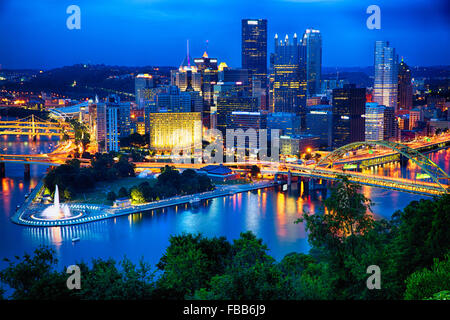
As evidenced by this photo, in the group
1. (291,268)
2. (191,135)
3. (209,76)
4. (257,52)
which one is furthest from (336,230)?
(257,52)

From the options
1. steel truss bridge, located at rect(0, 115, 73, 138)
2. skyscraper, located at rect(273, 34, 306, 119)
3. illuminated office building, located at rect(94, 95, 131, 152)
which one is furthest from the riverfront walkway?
skyscraper, located at rect(273, 34, 306, 119)

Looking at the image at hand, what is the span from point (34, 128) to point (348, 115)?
15.7m

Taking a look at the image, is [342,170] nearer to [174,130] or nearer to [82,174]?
[82,174]

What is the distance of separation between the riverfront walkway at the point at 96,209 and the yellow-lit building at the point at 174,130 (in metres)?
7.55

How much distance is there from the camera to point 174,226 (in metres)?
10.4

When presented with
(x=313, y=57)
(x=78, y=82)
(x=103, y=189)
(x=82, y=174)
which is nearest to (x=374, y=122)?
(x=313, y=57)

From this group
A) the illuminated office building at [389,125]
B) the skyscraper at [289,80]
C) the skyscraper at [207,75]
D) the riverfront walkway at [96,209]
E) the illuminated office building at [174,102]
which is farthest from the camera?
the skyscraper at [207,75]

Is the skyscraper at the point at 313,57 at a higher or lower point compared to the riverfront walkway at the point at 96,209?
higher

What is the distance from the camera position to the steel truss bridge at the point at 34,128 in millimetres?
25933

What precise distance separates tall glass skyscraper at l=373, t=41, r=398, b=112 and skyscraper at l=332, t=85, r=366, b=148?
379 inches

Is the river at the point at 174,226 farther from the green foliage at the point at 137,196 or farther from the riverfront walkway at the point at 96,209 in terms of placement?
the green foliage at the point at 137,196

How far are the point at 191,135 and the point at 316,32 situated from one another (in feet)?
69.6

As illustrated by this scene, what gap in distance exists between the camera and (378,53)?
34.6 meters

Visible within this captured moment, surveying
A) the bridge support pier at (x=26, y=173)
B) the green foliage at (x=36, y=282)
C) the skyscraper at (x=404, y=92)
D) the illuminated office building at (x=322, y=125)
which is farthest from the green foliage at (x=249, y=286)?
the skyscraper at (x=404, y=92)
